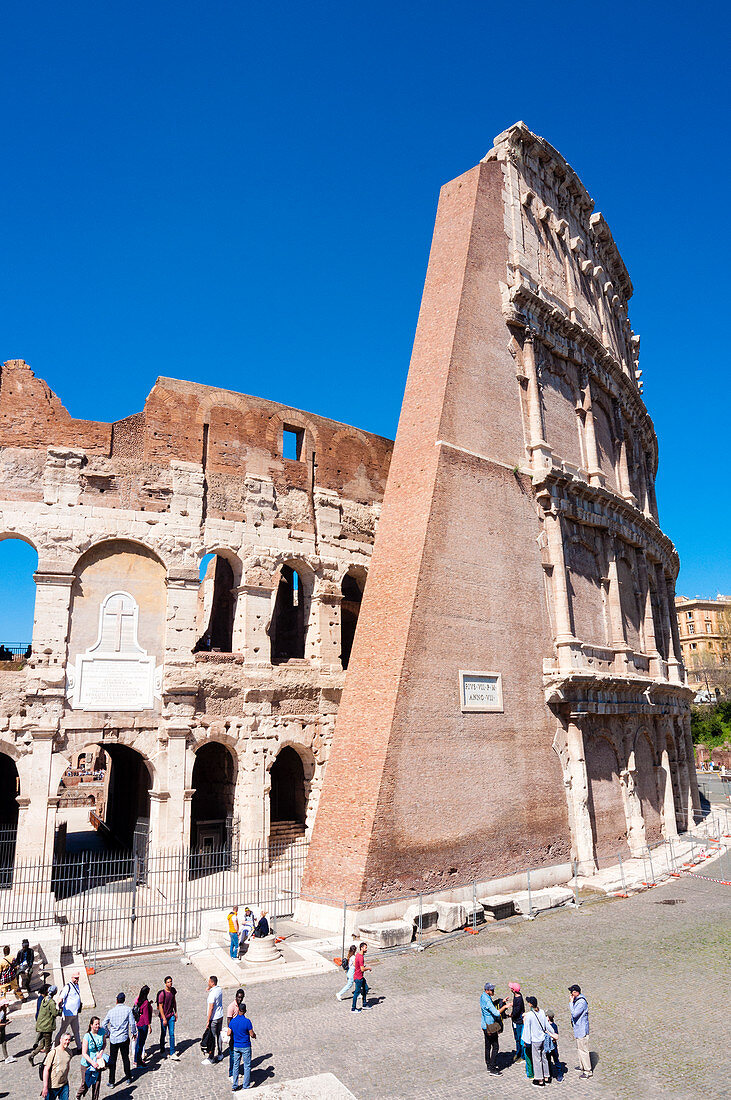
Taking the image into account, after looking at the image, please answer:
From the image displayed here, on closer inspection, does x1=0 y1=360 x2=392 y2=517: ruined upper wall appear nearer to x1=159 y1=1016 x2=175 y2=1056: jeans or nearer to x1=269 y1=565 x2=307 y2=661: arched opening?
x1=269 y1=565 x2=307 y2=661: arched opening

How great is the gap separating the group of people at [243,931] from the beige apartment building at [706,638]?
2383 inches

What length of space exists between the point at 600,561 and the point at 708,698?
161 ft

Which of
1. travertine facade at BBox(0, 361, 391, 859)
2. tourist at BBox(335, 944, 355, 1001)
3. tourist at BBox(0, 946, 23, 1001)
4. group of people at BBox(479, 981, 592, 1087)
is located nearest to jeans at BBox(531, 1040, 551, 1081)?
group of people at BBox(479, 981, 592, 1087)

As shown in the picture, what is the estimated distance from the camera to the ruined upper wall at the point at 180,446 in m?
20.3

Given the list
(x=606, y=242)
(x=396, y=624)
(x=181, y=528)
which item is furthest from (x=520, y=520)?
(x=606, y=242)

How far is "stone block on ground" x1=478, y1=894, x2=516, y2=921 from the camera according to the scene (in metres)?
16.7

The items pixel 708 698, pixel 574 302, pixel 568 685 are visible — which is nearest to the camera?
pixel 568 685

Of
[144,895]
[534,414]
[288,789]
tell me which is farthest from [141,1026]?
[534,414]

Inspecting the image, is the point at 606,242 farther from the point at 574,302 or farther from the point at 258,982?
the point at 258,982

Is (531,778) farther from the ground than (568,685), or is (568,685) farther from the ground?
(568,685)

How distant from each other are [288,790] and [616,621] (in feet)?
42.0

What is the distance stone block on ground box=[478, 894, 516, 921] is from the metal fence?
450 centimetres

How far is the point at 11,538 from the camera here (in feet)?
64.5

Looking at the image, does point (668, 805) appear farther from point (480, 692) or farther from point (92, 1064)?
point (92, 1064)
